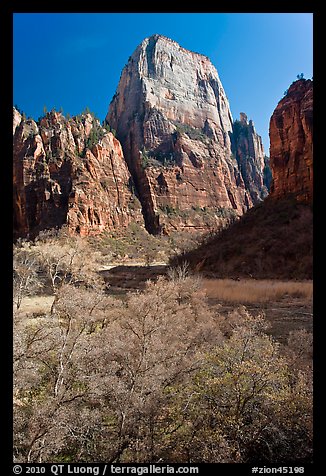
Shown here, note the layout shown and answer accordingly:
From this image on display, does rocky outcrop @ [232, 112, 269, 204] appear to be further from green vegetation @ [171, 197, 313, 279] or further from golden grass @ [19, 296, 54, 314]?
golden grass @ [19, 296, 54, 314]

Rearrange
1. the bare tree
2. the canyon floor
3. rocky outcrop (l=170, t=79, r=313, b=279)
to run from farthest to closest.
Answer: rocky outcrop (l=170, t=79, r=313, b=279) → the canyon floor → the bare tree

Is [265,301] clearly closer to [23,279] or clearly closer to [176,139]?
[23,279]

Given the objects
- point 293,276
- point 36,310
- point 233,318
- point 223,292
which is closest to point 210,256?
point 293,276

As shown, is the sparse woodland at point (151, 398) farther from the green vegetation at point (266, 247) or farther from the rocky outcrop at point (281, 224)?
the green vegetation at point (266, 247)

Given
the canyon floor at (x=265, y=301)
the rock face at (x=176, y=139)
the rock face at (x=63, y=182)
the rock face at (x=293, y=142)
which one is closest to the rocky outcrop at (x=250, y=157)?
the rock face at (x=176, y=139)

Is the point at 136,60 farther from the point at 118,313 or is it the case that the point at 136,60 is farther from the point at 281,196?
the point at 118,313

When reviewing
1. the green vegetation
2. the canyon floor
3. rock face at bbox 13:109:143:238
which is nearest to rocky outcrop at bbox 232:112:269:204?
rock face at bbox 13:109:143:238

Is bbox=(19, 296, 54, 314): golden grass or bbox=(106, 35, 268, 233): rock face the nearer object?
bbox=(19, 296, 54, 314): golden grass
